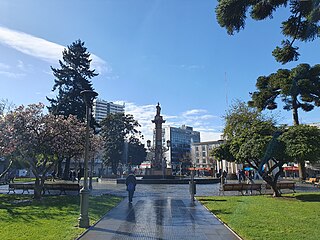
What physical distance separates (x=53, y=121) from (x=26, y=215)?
7.33 meters

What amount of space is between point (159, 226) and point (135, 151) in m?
56.4

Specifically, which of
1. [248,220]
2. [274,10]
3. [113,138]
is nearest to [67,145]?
[248,220]

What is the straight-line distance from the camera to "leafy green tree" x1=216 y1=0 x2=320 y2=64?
9.06 metres

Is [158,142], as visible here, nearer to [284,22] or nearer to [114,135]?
[114,135]

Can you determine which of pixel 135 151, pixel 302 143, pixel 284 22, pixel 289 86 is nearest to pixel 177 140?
pixel 135 151

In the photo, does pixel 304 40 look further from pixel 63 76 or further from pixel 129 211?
pixel 63 76

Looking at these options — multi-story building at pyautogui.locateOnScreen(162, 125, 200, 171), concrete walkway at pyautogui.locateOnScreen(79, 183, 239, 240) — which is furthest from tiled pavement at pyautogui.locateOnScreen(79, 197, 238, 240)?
multi-story building at pyautogui.locateOnScreen(162, 125, 200, 171)

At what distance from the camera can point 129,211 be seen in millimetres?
12062

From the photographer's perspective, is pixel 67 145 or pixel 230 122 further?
pixel 230 122

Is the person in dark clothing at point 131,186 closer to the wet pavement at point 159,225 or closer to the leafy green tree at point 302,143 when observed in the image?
the wet pavement at point 159,225

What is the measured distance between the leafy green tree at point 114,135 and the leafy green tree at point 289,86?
3280 centimetres

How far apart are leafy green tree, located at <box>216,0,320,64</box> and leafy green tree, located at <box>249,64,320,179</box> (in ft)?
70.2

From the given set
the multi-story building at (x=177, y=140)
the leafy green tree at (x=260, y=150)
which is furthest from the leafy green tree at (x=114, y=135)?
the multi-story building at (x=177, y=140)

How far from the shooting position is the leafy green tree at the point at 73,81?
129 ft
